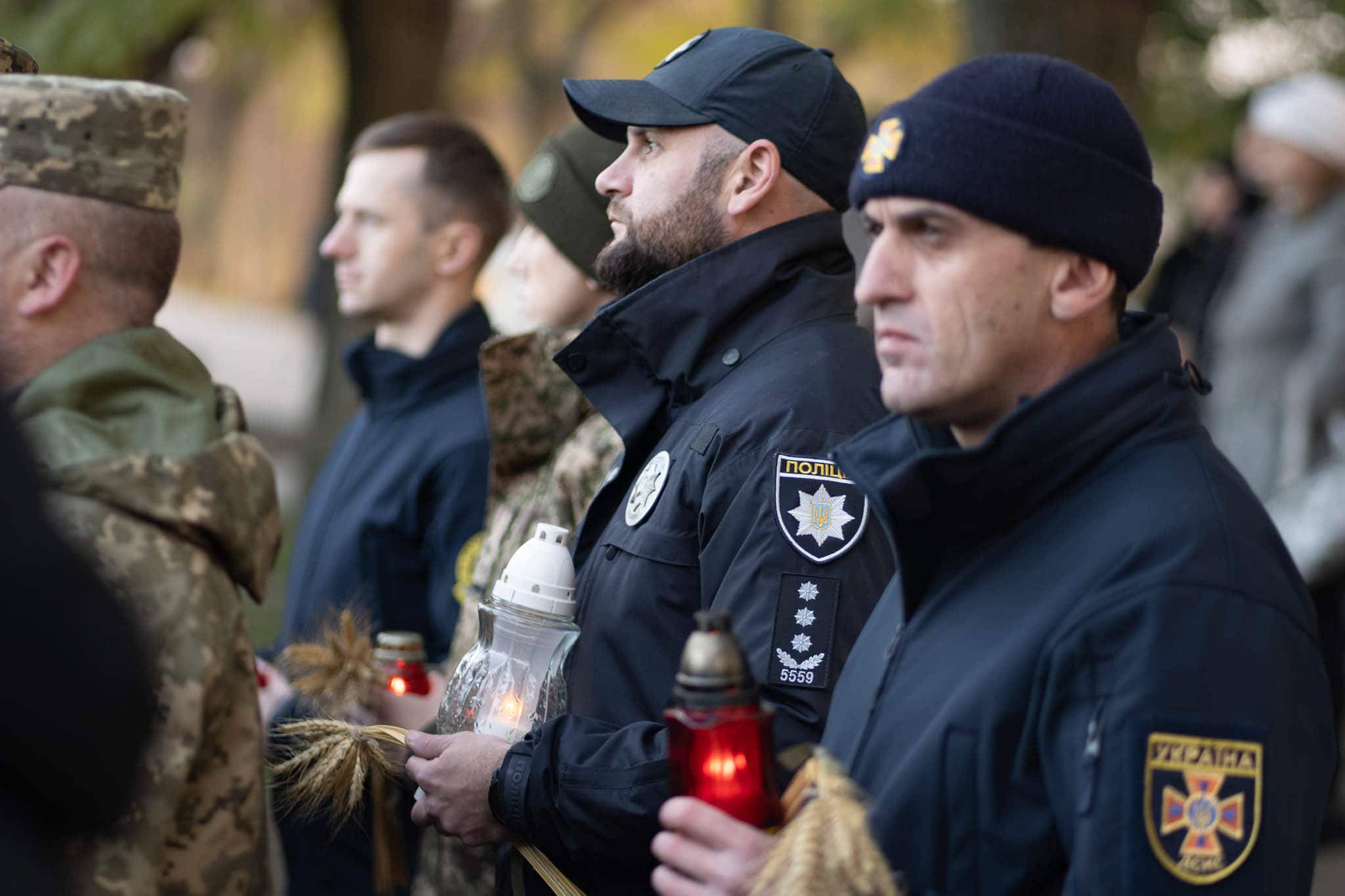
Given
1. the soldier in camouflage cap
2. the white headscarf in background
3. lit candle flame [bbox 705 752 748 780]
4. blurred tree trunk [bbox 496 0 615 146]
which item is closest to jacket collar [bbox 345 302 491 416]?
the soldier in camouflage cap

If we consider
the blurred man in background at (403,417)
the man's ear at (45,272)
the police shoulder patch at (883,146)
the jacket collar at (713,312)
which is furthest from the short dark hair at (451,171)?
the police shoulder patch at (883,146)

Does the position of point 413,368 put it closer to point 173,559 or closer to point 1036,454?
point 173,559

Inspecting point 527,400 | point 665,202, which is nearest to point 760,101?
point 665,202

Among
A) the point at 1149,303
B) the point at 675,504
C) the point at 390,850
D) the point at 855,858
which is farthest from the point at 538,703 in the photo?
the point at 1149,303

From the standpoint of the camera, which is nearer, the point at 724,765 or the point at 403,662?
the point at 724,765

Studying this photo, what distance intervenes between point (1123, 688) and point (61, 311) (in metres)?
1.79

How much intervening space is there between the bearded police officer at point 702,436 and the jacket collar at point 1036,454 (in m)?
0.39

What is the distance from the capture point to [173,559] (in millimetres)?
2443

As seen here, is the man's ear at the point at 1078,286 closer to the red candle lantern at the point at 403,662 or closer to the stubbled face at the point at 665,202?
the stubbled face at the point at 665,202

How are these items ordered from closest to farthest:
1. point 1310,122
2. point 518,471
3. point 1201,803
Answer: point 1201,803 → point 518,471 → point 1310,122

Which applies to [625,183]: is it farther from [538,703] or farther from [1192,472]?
[1192,472]

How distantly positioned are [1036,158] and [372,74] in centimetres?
914

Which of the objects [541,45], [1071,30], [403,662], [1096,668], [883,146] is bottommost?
[403,662]

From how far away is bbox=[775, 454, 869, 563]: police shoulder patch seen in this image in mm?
2984
